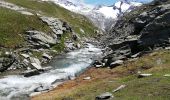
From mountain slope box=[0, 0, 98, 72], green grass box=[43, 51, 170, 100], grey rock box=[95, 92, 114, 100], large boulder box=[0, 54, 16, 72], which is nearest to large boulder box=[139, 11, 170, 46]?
green grass box=[43, 51, 170, 100]

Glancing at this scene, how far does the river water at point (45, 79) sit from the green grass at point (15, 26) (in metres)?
10.4

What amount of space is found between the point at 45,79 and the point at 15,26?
119 feet

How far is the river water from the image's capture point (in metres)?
56.1

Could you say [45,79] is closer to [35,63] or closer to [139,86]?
[35,63]

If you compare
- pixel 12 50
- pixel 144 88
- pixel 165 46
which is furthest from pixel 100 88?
pixel 12 50

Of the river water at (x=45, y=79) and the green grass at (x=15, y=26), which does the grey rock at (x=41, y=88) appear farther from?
the green grass at (x=15, y=26)

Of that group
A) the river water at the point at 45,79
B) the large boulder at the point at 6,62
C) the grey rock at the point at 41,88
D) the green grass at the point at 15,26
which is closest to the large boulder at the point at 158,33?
the river water at the point at 45,79

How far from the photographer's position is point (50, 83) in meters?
64.8

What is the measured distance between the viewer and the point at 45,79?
67688 millimetres

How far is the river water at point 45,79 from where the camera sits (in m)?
56.1

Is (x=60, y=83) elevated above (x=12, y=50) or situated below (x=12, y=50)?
below

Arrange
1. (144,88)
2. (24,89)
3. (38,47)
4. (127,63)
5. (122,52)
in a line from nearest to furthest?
1. (144,88)
2. (24,89)
3. (127,63)
4. (122,52)
5. (38,47)

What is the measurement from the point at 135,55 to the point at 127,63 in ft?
20.8

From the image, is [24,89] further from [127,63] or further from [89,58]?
[89,58]
